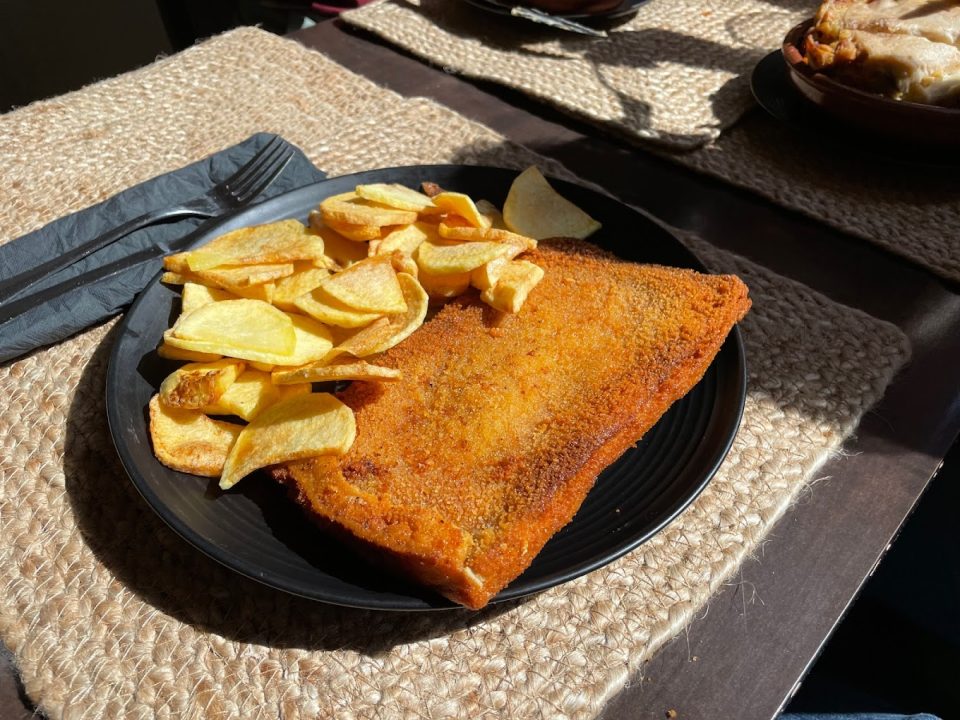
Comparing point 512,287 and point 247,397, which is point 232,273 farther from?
point 512,287

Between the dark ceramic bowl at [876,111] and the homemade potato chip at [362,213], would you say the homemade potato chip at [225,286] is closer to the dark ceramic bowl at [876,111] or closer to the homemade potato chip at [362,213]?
the homemade potato chip at [362,213]

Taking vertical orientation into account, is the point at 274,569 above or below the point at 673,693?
above

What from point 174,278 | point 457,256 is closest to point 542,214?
point 457,256

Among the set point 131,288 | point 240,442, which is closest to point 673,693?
point 240,442

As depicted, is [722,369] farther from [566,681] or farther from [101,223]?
Result: [101,223]

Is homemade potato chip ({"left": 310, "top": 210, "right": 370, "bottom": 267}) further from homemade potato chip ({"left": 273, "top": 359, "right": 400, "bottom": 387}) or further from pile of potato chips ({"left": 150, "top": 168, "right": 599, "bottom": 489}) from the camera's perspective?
homemade potato chip ({"left": 273, "top": 359, "right": 400, "bottom": 387})
